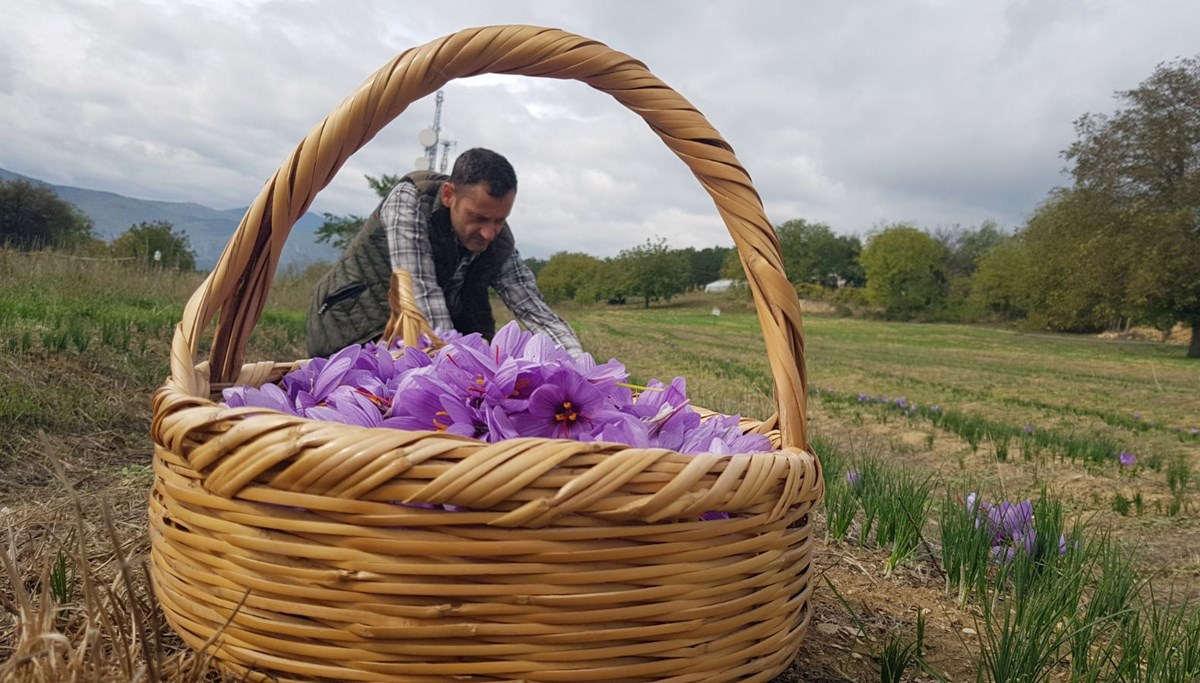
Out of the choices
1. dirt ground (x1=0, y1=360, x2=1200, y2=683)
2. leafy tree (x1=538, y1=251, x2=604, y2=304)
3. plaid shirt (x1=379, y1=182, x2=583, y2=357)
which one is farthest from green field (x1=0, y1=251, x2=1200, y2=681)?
leafy tree (x1=538, y1=251, x2=604, y2=304)

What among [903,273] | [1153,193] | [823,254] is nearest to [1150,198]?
[1153,193]

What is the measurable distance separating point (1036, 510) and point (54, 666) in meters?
1.98

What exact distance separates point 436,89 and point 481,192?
1.90 meters

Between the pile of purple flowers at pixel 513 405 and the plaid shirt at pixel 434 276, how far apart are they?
4.07ft

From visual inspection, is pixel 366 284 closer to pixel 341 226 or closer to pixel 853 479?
pixel 853 479

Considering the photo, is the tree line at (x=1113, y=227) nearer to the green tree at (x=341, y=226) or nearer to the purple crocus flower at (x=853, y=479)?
the green tree at (x=341, y=226)

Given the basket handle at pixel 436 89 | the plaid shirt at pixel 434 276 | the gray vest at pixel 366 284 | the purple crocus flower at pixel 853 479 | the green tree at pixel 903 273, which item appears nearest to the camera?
the basket handle at pixel 436 89

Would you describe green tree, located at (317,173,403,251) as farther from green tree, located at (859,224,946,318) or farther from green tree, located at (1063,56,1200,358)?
green tree, located at (859,224,946,318)

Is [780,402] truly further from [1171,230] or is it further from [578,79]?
[1171,230]

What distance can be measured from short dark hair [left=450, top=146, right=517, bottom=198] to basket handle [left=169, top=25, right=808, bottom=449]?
1.82 metres

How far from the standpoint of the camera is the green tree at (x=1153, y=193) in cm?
2400

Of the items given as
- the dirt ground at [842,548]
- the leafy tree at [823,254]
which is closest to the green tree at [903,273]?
the leafy tree at [823,254]

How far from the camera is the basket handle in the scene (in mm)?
1298

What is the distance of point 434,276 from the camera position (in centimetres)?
323
